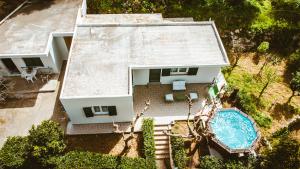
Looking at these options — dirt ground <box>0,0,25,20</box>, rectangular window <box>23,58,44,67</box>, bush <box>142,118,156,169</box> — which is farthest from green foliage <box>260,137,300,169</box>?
dirt ground <box>0,0,25,20</box>

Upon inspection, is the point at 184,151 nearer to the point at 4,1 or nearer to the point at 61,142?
the point at 61,142

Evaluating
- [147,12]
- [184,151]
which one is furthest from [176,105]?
[147,12]

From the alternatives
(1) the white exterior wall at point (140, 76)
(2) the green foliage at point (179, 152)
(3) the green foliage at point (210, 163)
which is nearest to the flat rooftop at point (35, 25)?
(1) the white exterior wall at point (140, 76)

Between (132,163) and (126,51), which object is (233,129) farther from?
(126,51)

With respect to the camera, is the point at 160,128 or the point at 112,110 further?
the point at 160,128

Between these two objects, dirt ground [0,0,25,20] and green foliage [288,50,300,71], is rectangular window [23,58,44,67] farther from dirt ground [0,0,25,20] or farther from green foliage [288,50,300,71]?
green foliage [288,50,300,71]

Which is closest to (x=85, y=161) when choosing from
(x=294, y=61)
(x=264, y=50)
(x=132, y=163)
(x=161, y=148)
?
(x=132, y=163)
